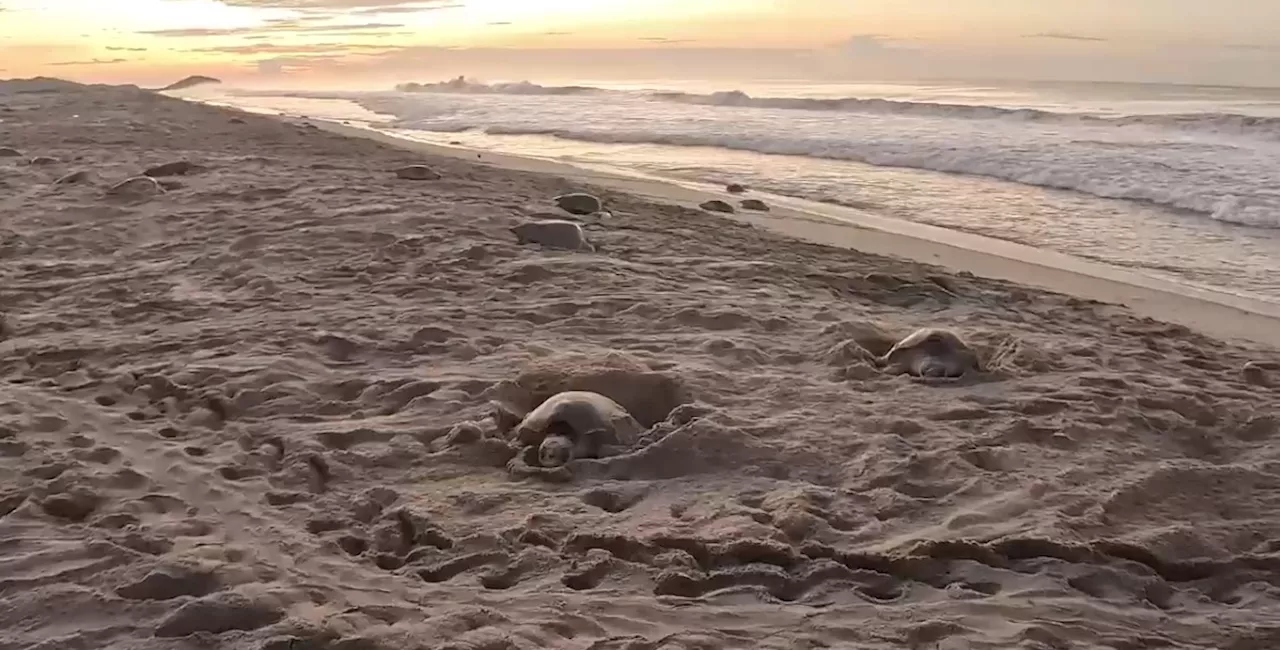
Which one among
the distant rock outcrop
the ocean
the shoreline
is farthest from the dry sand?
the distant rock outcrop

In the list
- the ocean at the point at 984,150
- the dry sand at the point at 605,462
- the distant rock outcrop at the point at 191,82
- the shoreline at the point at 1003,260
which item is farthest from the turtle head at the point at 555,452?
the distant rock outcrop at the point at 191,82

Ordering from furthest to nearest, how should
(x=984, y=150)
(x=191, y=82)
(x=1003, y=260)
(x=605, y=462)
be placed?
(x=191, y=82)
(x=984, y=150)
(x=1003, y=260)
(x=605, y=462)

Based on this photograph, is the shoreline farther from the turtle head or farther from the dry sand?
the turtle head

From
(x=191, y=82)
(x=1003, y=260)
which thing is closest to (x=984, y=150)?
(x=1003, y=260)

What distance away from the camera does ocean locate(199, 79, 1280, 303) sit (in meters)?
7.98

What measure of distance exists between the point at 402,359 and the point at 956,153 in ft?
30.9

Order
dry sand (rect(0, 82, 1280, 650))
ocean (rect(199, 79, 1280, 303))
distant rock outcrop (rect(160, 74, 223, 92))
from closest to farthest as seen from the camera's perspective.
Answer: dry sand (rect(0, 82, 1280, 650))
ocean (rect(199, 79, 1280, 303))
distant rock outcrop (rect(160, 74, 223, 92))

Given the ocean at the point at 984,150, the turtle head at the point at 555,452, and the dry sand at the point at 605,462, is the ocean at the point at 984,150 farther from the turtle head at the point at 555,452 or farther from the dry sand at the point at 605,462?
the turtle head at the point at 555,452

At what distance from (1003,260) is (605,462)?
14.3ft

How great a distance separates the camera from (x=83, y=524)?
2.93m

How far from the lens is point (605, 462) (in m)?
3.53

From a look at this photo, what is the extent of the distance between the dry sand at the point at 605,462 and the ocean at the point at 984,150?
2505 millimetres

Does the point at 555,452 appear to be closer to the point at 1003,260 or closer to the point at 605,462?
the point at 605,462

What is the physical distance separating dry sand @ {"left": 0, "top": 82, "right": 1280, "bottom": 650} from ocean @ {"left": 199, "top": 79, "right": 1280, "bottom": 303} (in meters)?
2.50
